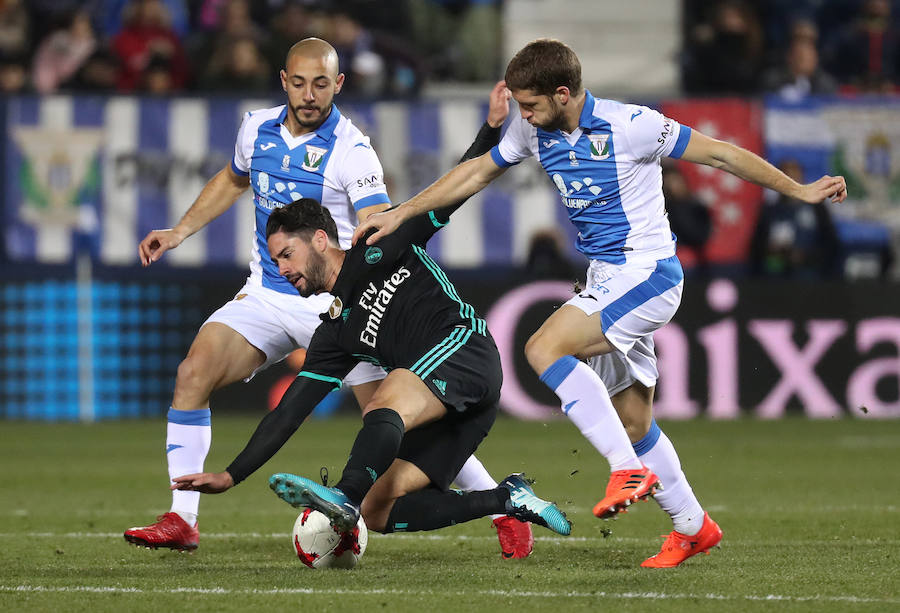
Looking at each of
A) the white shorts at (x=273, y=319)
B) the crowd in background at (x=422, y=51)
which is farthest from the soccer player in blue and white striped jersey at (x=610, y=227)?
the crowd in background at (x=422, y=51)

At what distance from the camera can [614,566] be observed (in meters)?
6.42

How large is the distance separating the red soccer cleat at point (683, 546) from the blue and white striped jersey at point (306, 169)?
2.06 metres

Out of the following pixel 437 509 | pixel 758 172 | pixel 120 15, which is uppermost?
pixel 120 15

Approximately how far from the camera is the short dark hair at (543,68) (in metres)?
6.19

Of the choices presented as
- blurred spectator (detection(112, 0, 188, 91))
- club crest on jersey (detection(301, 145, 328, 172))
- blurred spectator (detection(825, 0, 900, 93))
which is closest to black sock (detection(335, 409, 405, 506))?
club crest on jersey (detection(301, 145, 328, 172))

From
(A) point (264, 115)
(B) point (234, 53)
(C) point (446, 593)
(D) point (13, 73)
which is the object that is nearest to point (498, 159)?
(A) point (264, 115)

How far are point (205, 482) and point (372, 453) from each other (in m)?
0.64

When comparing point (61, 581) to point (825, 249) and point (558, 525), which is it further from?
point (825, 249)

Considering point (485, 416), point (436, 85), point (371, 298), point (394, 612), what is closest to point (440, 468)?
point (485, 416)

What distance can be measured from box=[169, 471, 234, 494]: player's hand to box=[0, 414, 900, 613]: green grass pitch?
38 cm

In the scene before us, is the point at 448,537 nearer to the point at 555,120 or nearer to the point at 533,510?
the point at 533,510

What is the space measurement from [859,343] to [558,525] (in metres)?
8.48

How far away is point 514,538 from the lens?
668cm

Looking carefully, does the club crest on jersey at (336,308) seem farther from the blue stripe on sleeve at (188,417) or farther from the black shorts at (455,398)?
the blue stripe on sleeve at (188,417)
